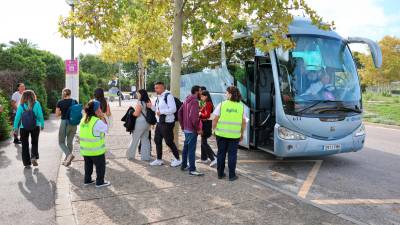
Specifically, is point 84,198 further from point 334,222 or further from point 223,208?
point 334,222

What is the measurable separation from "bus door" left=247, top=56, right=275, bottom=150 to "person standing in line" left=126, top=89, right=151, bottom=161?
99.7 inches

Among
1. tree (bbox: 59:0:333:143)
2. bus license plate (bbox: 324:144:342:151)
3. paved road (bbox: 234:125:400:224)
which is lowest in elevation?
paved road (bbox: 234:125:400:224)

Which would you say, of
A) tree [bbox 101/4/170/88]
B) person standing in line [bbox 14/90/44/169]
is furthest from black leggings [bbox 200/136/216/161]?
tree [bbox 101/4/170/88]

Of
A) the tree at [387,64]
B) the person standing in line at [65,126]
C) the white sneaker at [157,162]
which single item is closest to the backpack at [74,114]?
the person standing in line at [65,126]

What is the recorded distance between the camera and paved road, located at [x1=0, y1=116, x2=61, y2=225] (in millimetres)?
5285

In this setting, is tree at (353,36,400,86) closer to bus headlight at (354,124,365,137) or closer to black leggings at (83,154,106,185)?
bus headlight at (354,124,365,137)

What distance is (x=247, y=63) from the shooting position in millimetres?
9797

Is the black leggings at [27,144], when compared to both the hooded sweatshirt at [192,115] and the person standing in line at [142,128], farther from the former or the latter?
the hooded sweatshirt at [192,115]

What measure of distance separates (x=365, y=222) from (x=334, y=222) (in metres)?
0.55

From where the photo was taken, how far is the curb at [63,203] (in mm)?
5127

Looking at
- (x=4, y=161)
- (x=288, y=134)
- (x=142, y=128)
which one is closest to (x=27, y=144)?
(x=4, y=161)

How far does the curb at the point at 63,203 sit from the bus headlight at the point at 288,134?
4.41 metres

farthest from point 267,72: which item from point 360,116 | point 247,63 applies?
point 360,116

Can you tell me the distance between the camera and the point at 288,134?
822 centimetres
